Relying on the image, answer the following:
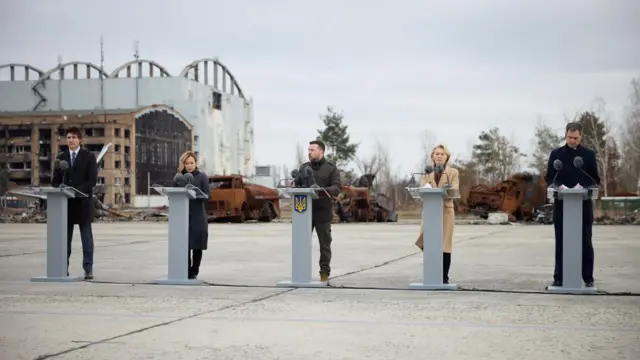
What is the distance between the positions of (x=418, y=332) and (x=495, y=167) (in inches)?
3152

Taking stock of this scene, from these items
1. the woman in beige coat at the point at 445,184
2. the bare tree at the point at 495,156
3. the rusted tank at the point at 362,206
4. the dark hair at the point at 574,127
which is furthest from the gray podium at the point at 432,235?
the bare tree at the point at 495,156

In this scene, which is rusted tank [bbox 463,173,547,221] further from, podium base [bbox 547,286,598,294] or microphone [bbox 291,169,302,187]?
podium base [bbox 547,286,598,294]

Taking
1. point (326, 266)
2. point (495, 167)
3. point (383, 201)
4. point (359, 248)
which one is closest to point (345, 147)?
point (495, 167)

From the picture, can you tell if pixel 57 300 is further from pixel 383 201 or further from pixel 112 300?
pixel 383 201

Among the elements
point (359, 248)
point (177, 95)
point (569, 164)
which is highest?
point (177, 95)

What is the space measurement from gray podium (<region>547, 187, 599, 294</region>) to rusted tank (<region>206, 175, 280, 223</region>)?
2781 centimetres

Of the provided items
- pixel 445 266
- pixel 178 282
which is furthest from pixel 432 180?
pixel 178 282

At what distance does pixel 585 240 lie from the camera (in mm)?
10352

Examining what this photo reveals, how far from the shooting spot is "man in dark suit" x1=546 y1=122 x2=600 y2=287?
10.3 m

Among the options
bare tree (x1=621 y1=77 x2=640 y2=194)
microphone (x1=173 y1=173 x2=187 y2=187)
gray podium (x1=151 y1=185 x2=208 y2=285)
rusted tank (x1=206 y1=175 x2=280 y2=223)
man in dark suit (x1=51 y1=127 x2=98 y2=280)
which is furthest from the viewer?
bare tree (x1=621 y1=77 x2=640 y2=194)

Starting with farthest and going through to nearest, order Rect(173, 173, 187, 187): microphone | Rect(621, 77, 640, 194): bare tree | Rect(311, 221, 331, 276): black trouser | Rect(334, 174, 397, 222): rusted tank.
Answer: Rect(621, 77, 640, 194): bare tree < Rect(334, 174, 397, 222): rusted tank < Rect(173, 173, 187, 187): microphone < Rect(311, 221, 331, 276): black trouser

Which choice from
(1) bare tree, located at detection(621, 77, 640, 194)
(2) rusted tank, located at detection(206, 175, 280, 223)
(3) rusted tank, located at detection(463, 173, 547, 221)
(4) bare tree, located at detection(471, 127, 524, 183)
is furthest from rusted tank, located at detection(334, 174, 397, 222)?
(4) bare tree, located at detection(471, 127, 524, 183)

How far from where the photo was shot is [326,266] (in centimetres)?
1102

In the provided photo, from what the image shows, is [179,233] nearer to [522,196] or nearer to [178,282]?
[178,282]
